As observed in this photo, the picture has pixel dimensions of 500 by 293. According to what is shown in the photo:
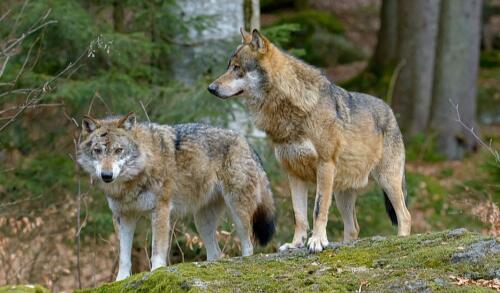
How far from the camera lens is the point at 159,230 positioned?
9398 mm

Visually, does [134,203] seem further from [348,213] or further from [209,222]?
[348,213]

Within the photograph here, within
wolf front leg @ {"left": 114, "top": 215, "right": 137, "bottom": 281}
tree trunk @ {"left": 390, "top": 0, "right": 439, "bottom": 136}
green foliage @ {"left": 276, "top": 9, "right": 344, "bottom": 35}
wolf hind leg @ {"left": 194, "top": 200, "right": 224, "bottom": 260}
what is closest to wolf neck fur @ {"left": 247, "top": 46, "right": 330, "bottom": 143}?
wolf front leg @ {"left": 114, "top": 215, "right": 137, "bottom": 281}

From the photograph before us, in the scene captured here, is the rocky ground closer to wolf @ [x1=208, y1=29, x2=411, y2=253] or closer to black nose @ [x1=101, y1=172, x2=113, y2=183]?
wolf @ [x1=208, y1=29, x2=411, y2=253]

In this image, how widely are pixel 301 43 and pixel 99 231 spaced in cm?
1767

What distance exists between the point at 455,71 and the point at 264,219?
15.3 m

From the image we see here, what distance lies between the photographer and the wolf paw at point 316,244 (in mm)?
7812

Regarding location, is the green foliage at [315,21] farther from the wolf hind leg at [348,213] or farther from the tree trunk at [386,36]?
the wolf hind leg at [348,213]

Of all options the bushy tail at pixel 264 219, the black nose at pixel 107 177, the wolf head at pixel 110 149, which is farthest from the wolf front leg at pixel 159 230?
the bushy tail at pixel 264 219

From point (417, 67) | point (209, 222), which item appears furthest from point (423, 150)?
point (209, 222)

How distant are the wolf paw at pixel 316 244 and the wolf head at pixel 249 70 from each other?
1.46m

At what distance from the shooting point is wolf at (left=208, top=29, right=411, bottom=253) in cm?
855

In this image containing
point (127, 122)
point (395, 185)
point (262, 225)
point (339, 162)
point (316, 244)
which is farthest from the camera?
point (262, 225)

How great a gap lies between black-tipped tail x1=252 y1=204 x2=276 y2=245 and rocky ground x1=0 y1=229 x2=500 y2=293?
2561 mm

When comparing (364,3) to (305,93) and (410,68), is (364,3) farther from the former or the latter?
(305,93)
